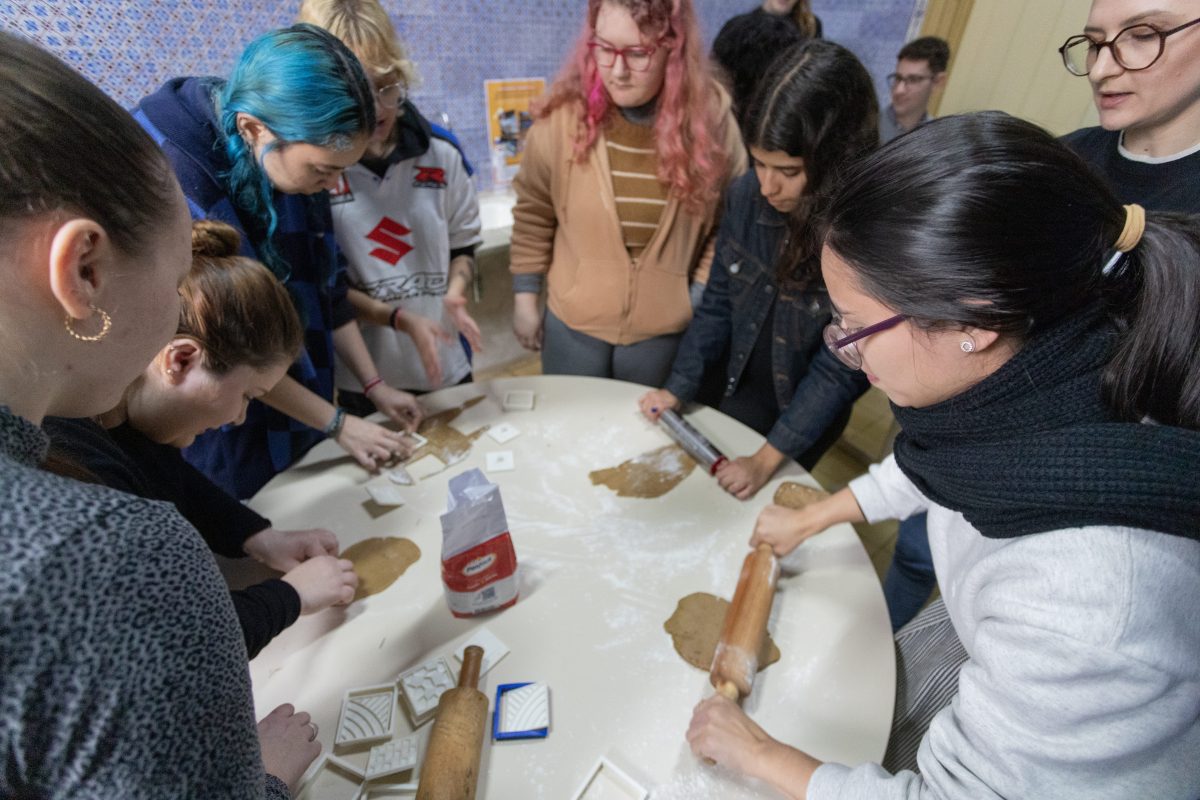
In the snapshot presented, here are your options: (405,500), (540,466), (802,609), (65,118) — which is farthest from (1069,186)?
(405,500)

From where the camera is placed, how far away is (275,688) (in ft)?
3.13

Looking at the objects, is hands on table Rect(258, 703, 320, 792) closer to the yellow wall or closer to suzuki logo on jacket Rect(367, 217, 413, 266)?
suzuki logo on jacket Rect(367, 217, 413, 266)

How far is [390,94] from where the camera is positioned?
1.52m

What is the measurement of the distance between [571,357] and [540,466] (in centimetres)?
69

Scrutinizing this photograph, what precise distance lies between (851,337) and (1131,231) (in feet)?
1.03

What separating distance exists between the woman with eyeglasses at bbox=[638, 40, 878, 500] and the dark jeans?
1.09 feet

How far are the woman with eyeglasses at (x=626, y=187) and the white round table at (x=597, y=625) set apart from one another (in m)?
0.58

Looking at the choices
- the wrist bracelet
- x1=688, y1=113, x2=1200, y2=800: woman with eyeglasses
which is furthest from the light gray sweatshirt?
the wrist bracelet

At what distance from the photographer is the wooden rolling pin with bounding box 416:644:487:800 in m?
0.78

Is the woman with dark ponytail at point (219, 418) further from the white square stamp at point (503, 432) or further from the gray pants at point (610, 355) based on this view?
the gray pants at point (610, 355)

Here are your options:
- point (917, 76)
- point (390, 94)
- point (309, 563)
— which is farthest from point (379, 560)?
point (917, 76)

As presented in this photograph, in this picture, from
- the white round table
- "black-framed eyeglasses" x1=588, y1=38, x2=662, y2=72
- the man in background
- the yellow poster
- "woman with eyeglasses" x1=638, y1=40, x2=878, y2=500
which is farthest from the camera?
the yellow poster

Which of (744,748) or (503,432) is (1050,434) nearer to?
(744,748)

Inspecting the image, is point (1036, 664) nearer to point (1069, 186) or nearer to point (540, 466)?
point (1069, 186)
